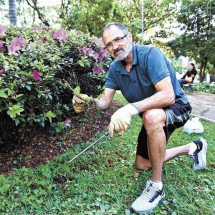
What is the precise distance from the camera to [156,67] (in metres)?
1.71

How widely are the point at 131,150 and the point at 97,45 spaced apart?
1.20m

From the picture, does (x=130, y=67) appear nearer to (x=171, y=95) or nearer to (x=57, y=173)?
Answer: (x=171, y=95)

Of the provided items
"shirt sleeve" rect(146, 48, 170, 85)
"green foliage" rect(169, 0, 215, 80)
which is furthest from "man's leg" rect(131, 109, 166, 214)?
"green foliage" rect(169, 0, 215, 80)

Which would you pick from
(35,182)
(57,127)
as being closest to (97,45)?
(57,127)

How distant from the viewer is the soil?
7.59 ft

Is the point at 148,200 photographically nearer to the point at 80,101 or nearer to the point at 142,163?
the point at 142,163

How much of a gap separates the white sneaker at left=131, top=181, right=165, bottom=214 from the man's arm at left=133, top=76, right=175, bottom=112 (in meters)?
0.56

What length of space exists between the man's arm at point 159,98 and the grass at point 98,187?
2.26ft

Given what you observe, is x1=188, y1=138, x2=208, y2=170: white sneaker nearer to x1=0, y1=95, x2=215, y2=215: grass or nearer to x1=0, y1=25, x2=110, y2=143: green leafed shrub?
x1=0, y1=95, x2=215, y2=215: grass

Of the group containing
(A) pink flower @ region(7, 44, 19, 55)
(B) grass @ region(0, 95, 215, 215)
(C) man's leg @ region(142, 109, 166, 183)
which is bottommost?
(B) grass @ region(0, 95, 215, 215)

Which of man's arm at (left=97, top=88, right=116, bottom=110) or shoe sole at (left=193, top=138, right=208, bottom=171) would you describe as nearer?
man's arm at (left=97, top=88, right=116, bottom=110)

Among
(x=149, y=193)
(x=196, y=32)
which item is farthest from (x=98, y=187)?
(x=196, y=32)

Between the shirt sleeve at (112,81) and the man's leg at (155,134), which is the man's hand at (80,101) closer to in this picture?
the shirt sleeve at (112,81)

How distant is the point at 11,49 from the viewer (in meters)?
1.84
